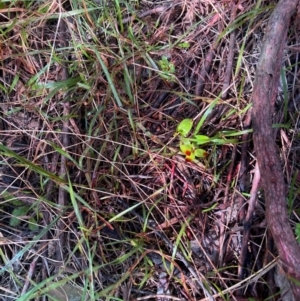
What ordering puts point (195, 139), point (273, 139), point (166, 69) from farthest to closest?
1. point (166, 69)
2. point (195, 139)
3. point (273, 139)

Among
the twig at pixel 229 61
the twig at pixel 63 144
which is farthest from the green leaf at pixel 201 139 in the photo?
the twig at pixel 63 144

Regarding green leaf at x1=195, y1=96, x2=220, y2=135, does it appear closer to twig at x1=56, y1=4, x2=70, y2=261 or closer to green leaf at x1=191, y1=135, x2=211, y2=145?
green leaf at x1=191, y1=135, x2=211, y2=145

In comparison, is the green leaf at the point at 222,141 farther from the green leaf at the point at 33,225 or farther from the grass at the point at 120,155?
the green leaf at the point at 33,225

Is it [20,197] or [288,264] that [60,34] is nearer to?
[20,197]

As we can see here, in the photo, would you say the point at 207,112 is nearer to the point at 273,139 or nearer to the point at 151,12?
the point at 273,139

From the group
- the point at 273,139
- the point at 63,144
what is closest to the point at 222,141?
the point at 273,139

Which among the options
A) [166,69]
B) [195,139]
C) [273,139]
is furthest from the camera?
[166,69]
